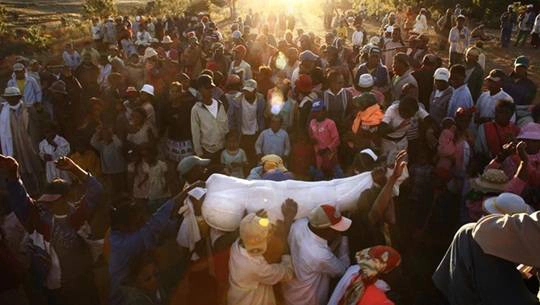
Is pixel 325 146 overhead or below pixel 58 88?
below

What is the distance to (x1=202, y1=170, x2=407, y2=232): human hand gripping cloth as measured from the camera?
411 cm

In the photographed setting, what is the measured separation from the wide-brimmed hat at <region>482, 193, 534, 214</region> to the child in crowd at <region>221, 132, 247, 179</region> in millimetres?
3010

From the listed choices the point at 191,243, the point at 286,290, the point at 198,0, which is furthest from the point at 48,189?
the point at 198,0

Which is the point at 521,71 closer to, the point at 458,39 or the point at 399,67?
the point at 399,67

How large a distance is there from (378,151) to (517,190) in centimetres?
178

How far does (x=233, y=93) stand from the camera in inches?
287

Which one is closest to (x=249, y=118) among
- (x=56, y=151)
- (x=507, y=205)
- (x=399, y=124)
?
(x=399, y=124)

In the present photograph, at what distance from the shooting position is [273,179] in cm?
477

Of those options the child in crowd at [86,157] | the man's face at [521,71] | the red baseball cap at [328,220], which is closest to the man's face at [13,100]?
the child in crowd at [86,157]

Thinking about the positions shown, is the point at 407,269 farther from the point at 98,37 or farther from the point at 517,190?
the point at 98,37

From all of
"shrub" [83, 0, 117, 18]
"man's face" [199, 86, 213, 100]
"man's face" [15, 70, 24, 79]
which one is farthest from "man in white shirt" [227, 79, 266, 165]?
"shrub" [83, 0, 117, 18]

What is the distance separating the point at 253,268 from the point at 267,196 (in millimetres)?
862

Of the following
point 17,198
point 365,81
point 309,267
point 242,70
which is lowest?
point 309,267

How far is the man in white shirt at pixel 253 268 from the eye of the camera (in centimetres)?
353
